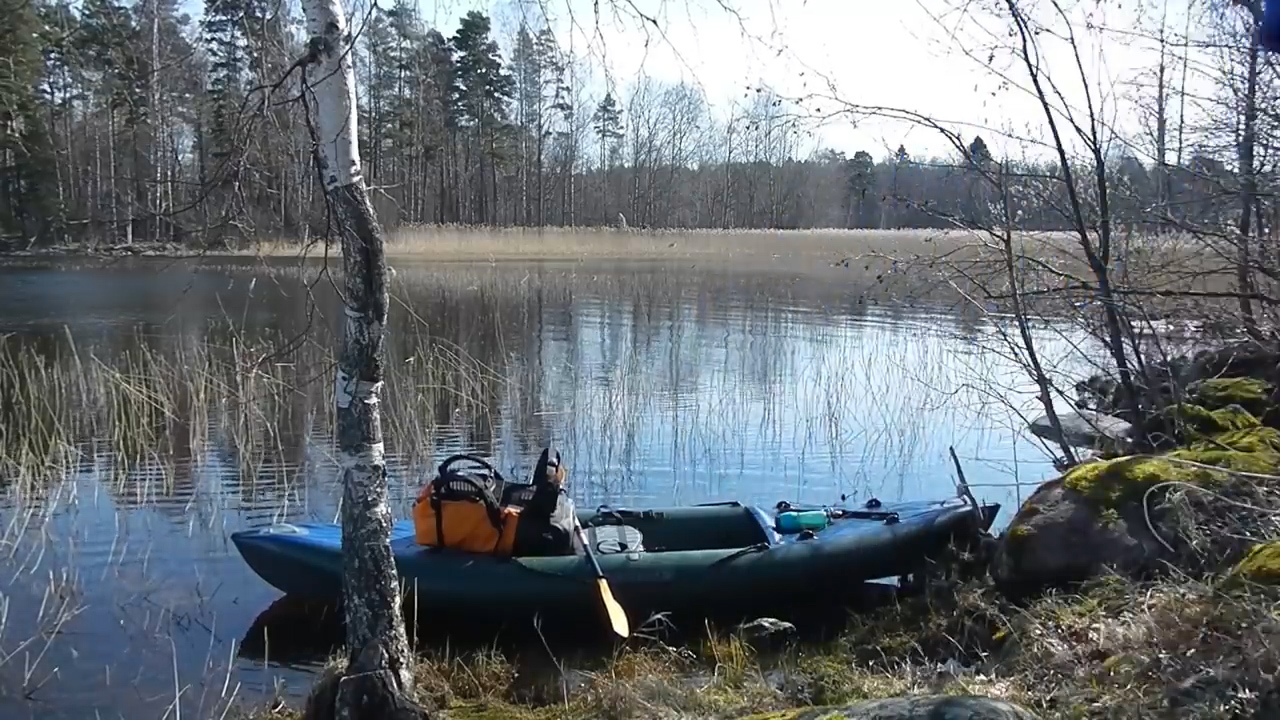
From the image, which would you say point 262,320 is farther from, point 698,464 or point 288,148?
point 288,148

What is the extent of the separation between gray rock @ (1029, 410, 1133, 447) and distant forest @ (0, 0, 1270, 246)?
4.83 feet

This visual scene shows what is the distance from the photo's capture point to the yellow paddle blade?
15.3 feet

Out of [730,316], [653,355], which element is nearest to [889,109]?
[653,355]

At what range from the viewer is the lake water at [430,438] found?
497 centimetres

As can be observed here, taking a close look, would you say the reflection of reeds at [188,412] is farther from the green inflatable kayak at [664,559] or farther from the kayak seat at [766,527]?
the kayak seat at [766,527]

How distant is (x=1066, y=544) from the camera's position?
444cm

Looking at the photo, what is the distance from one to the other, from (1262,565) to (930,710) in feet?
4.22

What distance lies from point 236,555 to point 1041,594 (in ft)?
14.0

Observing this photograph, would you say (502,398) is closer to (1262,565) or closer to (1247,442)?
(1247,442)

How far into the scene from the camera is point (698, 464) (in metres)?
8.09

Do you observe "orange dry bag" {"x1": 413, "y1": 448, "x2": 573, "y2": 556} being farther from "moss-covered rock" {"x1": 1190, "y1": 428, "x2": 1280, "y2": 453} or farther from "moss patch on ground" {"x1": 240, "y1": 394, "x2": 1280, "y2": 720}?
"moss-covered rock" {"x1": 1190, "y1": 428, "x2": 1280, "y2": 453}

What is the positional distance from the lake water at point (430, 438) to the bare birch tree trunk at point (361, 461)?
0.72 ft

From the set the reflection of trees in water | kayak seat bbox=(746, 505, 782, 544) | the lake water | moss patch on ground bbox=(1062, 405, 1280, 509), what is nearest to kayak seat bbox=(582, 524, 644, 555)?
kayak seat bbox=(746, 505, 782, 544)

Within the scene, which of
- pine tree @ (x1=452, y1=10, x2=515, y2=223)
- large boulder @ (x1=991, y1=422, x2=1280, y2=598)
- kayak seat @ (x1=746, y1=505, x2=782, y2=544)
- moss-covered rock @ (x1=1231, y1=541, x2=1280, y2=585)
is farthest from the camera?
pine tree @ (x1=452, y1=10, x2=515, y2=223)
